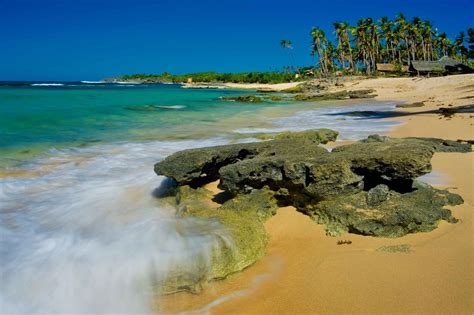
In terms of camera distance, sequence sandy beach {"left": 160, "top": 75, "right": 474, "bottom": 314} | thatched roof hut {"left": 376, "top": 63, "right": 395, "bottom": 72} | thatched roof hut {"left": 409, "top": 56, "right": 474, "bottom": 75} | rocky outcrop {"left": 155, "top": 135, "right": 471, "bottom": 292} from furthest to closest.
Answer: thatched roof hut {"left": 376, "top": 63, "right": 395, "bottom": 72} < thatched roof hut {"left": 409, "top": 56, "right": 474, "bottom": 75} < rocky outcrop {"left": 155, "top": 135, "right": 471, "bottom": 292} < sandy beach {"left": 160, "top": 75, "right": 474, "bottom": 314}

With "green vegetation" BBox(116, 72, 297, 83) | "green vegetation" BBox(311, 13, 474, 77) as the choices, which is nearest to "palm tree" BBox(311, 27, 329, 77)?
"green vegetation" BBox(311, 13, 474, 77)

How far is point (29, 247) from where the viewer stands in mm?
4988

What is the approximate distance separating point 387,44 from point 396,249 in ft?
256

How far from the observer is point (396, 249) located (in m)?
4.41

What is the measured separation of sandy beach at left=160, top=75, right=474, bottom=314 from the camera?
351cm

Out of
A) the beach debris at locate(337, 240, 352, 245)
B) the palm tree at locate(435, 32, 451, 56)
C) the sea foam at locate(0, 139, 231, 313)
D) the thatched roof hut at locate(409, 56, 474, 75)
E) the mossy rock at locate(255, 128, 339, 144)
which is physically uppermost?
the palm tree at locate(435, 32, 451, 56)

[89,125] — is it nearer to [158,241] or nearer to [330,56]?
[158,241]

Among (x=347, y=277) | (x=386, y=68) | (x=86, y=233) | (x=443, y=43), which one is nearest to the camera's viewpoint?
(x=347, y=277)

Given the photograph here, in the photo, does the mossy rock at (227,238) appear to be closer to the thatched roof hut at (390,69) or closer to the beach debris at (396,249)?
the beach debris at (396,249)

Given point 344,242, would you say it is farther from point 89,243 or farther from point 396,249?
point 89,243

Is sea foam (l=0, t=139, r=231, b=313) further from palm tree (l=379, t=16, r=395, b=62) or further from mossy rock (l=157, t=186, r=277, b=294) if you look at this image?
palm tree (l=379, t=16, r=395, b=62)

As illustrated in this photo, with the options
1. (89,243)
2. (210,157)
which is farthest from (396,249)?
(89,243)

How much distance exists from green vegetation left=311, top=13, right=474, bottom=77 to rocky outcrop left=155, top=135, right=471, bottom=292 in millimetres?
63534

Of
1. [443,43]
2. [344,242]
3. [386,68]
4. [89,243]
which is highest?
[443,43]
